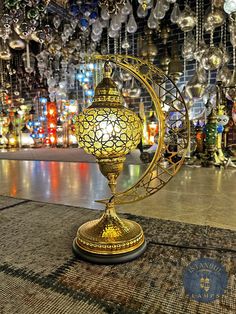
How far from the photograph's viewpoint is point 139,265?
728 millimetres

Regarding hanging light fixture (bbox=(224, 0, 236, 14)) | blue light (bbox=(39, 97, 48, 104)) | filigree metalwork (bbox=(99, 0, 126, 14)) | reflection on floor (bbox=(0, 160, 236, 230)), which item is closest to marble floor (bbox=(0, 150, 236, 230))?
reflection on floor (bbox=(0, 160, 236, 230))

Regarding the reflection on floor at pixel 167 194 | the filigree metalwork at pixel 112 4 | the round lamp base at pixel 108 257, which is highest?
the filigree metalwork at pixel 112 4

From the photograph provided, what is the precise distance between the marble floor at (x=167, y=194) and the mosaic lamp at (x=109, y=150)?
469 mm

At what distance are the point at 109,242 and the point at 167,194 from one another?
1001 millimetres

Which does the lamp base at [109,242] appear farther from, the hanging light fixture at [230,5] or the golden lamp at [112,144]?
the hanging light fixture at [230,5]

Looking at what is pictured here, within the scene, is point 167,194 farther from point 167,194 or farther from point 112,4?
point 112,4

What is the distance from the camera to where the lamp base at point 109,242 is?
738 millimetres

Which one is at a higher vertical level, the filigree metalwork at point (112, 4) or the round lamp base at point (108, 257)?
the filigree metalwork at point (112, 4)

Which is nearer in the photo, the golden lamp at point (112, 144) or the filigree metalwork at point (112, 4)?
the golden lamp at point (112, 144)

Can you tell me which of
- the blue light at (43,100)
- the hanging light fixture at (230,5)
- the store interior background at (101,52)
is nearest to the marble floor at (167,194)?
the store interior background at (101,52)

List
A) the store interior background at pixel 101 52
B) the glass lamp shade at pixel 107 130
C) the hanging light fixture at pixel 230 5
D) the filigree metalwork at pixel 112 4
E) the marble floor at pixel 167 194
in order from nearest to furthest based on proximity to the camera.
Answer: the glass lamp shade at pixel 107 130 → the marble floor at pixel 167 194 → the hanging light fixture at pixel 230 5 → the filigree metalwork at pixel 112 4 → the store interior background at pixel 101 52

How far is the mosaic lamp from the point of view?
0.69 metres

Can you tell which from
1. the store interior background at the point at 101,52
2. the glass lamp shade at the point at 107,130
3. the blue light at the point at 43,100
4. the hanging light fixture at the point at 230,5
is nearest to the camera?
the glass lamp shade at the point at 107,130

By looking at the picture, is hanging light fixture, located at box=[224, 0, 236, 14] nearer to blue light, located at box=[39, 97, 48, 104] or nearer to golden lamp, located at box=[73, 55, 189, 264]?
golden lamp, located at box=[73, 55, 189, 264]
